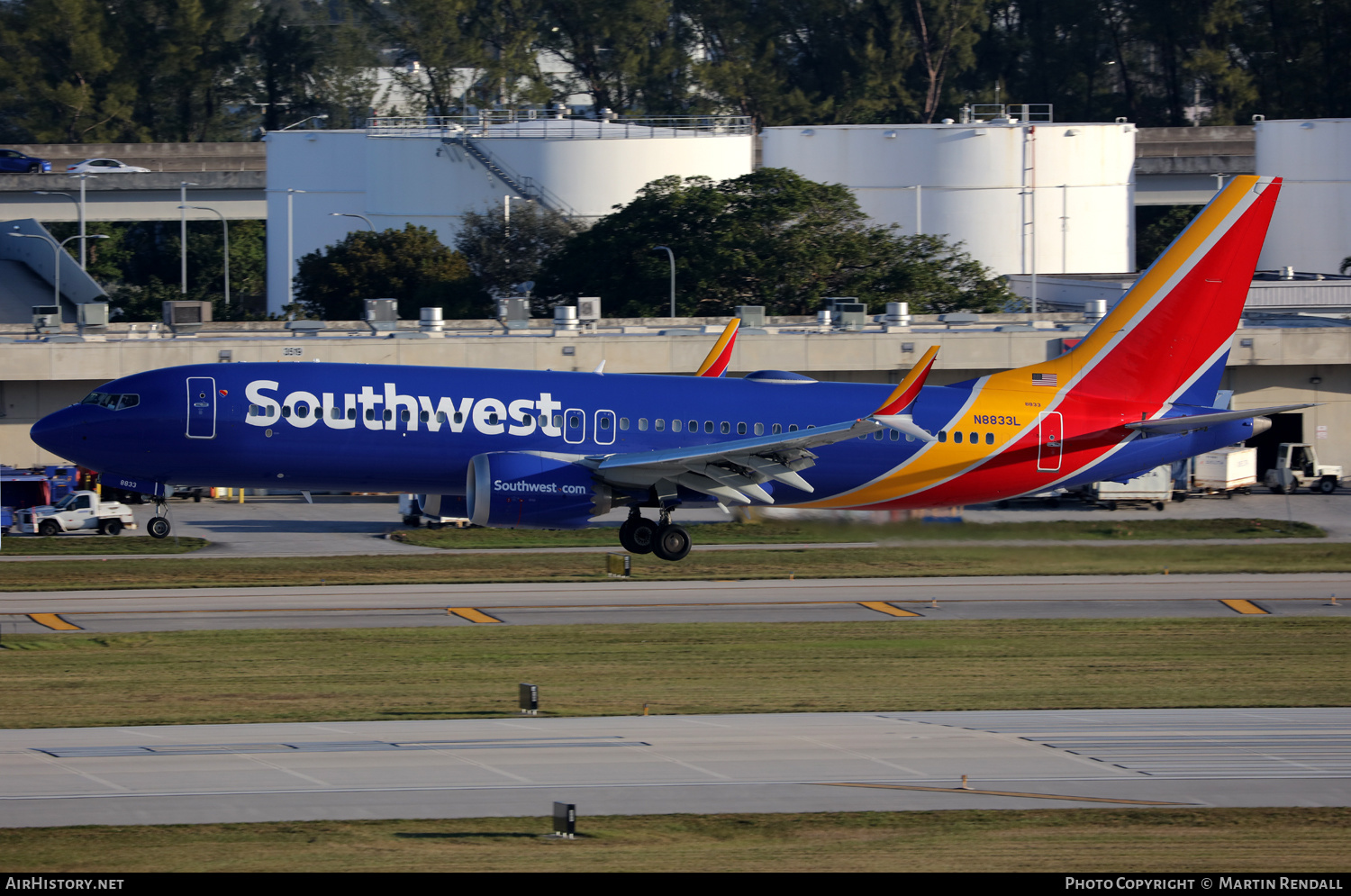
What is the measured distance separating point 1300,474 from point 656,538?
156ft

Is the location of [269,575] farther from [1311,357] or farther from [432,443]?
[1311,357]

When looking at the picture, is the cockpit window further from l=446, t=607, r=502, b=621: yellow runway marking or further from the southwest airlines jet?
l=446, t=607, r=502, b=621: yellow runway marking

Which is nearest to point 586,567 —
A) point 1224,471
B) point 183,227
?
point 1224,471

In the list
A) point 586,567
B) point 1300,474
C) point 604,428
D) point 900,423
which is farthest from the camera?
point 1300,474

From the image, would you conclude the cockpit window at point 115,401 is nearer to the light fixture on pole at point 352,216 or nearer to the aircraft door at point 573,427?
the aircraft door at point 573,427

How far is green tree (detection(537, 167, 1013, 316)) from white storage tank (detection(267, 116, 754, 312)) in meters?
15.1

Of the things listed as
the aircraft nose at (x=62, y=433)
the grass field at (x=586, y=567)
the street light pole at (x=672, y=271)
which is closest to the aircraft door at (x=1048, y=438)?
the grass field at (x=586, y=567)

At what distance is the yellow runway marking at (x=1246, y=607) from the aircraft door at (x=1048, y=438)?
9.08 m

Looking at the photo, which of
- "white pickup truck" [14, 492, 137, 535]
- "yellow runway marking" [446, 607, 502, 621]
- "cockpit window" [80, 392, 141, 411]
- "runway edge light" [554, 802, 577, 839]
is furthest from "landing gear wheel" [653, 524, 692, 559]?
"white pickup truck" [14, 492, 137, 535]

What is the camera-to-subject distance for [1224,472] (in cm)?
7256

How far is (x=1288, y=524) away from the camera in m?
62.2

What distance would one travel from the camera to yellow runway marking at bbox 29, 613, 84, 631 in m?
41.1

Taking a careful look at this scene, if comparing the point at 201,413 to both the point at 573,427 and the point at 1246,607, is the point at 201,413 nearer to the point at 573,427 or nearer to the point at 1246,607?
the point at 573,427

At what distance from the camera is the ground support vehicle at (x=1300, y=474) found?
247 ft
